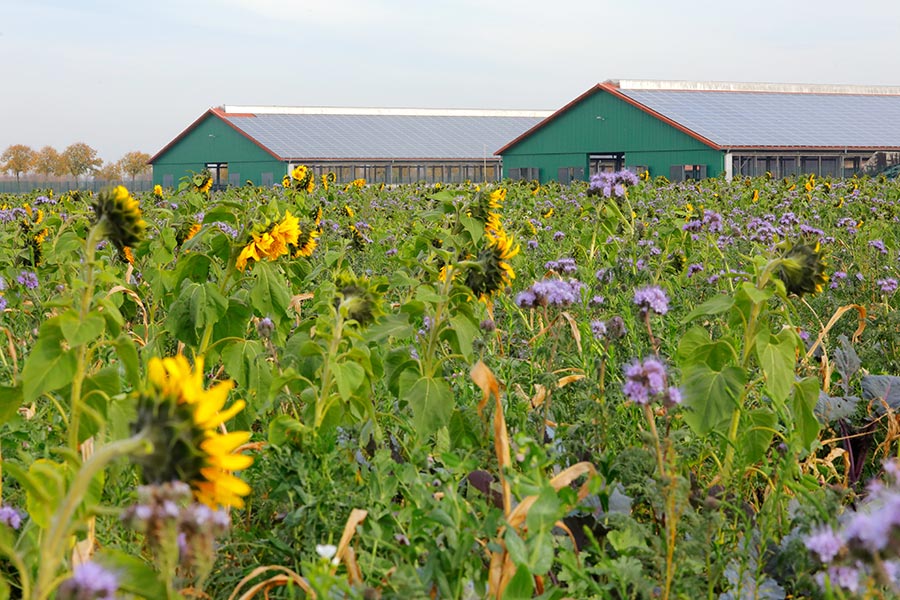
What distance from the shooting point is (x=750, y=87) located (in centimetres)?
5116

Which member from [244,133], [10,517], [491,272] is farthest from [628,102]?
→ [10,517]

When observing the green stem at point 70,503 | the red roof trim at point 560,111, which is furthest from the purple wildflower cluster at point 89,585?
the red roof trim at point 560,111

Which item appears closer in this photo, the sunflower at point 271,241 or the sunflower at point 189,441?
the sunflower at point 189,441

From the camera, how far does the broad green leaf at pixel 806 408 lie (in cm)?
271

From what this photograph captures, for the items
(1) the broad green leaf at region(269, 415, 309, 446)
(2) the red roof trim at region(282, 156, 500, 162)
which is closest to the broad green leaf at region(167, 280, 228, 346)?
(1) the broad green leaf at region(269, 415, 309, 446)

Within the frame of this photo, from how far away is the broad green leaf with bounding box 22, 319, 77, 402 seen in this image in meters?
2.10

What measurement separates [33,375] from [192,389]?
3.44ft

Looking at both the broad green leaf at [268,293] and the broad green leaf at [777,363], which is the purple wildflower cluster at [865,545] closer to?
the broad green leaf at [777,363]

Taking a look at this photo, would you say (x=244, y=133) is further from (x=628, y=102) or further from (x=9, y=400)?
(x=9, y=400)

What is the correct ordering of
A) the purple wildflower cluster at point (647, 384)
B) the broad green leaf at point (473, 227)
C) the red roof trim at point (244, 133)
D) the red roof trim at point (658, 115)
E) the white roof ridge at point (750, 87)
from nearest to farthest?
1. the purple wildflower cluster at point (647, 384)
2. the broad green leaf at point (473, 227)
3. the red roof trim at point (658, 115)
4. the white roof ridge at point (750, 87)
5. the red roof trim at point (244, 133)

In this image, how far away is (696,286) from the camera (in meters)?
5.52

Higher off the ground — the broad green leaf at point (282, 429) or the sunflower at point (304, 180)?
the sunflower at point (304, 180)

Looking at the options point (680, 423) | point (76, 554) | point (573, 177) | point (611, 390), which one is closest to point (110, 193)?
point (76, 554)

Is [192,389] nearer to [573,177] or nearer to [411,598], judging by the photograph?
[411,598]
